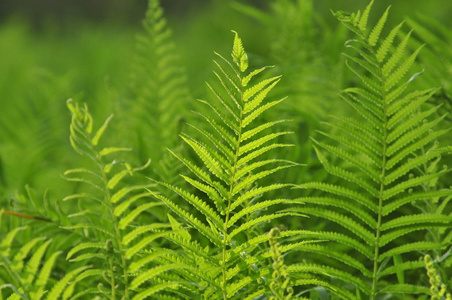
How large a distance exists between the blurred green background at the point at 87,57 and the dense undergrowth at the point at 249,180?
13 mm

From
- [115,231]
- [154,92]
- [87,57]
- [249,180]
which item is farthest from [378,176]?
[87,57]

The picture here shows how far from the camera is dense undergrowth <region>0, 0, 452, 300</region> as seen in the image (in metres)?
0.58

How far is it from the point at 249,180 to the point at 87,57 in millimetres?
3365

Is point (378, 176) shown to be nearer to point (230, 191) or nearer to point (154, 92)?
point (230, 191)

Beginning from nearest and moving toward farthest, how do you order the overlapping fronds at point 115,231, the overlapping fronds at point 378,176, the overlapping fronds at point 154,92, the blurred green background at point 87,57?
the overlapping fronds at point 115,231
the overlapping fronds at point 378,176
the overlapping fronds at point 154,92
the blurred green background at point 87,57

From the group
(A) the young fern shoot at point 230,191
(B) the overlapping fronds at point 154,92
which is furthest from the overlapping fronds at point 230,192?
(B) the overlapping fronds at point 154,92

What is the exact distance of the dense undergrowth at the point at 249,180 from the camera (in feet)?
1.89

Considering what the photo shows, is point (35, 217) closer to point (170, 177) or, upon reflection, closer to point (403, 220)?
point (170, 177)

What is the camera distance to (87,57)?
12.5 feet

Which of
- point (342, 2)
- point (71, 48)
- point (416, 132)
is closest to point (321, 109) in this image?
point (416, 132)

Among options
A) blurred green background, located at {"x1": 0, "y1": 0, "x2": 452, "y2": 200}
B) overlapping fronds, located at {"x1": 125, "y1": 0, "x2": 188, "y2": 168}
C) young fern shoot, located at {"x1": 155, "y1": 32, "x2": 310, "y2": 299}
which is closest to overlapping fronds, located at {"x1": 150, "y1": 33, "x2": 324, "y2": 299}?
young fern shoot, located at {"x1": 155, "y1": 32, "x2": 310, "y2": 299}

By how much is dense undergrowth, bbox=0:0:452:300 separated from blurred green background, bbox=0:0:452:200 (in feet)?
0.04

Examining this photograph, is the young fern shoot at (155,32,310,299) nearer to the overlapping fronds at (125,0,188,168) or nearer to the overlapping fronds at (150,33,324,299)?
the overlapping fronds at (150,33,324,299)

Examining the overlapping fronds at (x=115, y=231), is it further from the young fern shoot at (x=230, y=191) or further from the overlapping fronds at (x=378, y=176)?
the overlapping fronds at (x=378, y=176)
